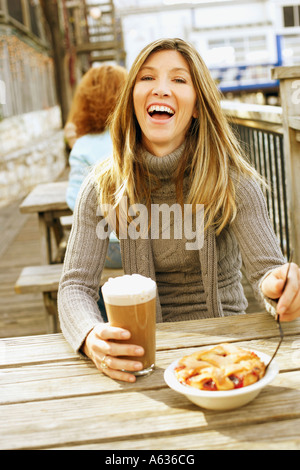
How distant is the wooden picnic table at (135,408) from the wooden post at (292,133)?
4.74ft

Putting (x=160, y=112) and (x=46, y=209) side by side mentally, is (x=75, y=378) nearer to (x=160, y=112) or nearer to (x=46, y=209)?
(x=160, y=112)

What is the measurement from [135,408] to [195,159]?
0.98 meters

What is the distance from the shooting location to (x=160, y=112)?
1837mm

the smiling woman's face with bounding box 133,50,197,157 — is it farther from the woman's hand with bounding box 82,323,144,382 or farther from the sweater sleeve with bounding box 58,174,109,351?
the woman's hand with bounding box 82,323,144,382

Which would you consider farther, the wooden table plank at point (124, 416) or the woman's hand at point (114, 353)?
the woman's hand at point (114, 353)

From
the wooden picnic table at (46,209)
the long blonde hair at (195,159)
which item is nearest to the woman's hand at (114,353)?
the long blonde hair at (195,159)

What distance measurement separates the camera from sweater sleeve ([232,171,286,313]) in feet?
5.55

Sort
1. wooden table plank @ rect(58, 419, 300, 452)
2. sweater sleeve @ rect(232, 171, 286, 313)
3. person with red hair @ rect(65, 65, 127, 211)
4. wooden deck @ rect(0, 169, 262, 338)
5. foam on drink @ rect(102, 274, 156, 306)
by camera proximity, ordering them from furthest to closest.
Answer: wooden deck @ rect(0, 169, 262, 338) → person with red hair @ rect(65, 65, 127, 211) → sweater sleeve @ rect(232, 171, 286, 313) → foam on drink @ rect(102, 274, 156, 306) → wooden table plank @ rect(58, 419, 300, 452)

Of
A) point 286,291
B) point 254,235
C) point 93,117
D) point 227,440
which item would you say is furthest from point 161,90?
point 93,117

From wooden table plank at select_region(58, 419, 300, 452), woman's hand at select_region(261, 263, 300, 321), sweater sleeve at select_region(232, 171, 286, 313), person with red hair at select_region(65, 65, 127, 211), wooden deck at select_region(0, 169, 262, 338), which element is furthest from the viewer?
wooden deck at select_region(0, 169, 262, 338)

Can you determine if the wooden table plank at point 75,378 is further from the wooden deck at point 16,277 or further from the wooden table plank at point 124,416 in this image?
the wooden deck at point 16,277

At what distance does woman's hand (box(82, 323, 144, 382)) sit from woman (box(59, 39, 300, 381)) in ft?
1.01

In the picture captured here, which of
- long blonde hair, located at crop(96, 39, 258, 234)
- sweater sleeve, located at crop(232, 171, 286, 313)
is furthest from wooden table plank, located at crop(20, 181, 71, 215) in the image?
sweater sleeve, located at crop(232, 171, 286, 313)

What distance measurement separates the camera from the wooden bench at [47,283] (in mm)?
3035
